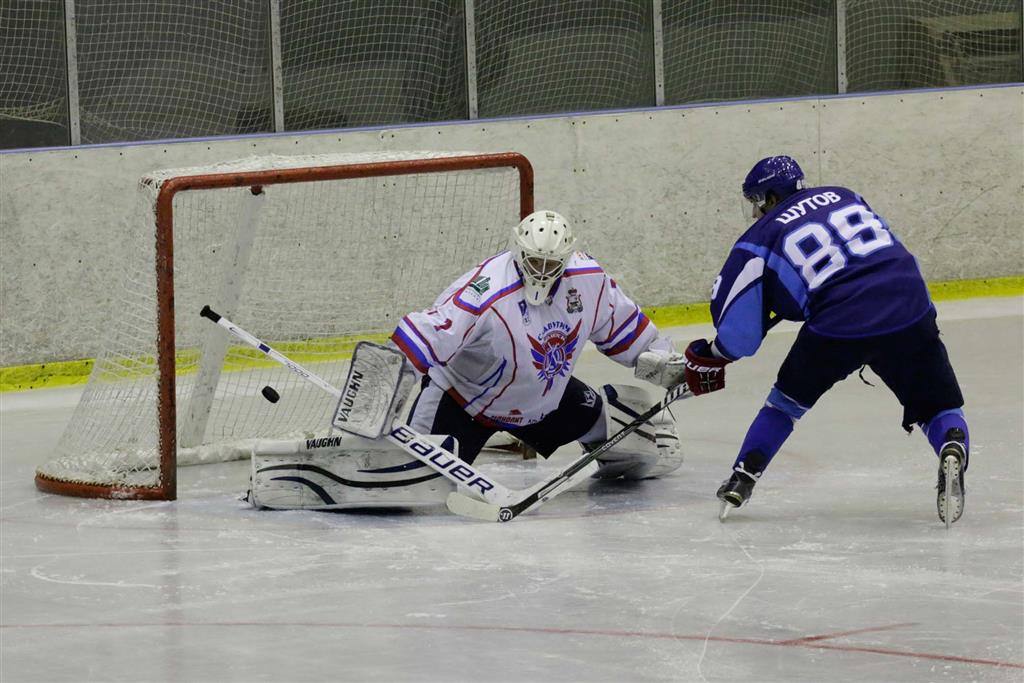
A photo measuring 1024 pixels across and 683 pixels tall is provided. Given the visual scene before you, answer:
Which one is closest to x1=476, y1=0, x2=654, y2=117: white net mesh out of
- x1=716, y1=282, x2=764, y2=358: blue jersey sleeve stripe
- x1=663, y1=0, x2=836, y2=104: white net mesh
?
x1=663, y1=0, x2=836, y2=104: white net mesh

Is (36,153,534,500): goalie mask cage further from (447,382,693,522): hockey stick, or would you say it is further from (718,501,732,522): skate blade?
(718,501,732,522): skate blade

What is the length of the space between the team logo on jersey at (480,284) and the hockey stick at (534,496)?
54 centimetres

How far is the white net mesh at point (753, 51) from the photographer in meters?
8.77

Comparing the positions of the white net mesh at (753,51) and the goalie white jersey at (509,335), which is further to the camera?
the white net mesh at (753,51)

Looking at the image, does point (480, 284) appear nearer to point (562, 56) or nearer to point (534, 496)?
point (534, 496)

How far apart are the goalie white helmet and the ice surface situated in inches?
25.0

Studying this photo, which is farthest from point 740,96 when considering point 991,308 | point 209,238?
point 209,238

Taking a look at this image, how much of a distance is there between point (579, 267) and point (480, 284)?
318 mm

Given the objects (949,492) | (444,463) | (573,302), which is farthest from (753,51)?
(949,492)

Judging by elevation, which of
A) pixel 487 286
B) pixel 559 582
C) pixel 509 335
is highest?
pixel 487 286

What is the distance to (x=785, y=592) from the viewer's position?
4.08 m

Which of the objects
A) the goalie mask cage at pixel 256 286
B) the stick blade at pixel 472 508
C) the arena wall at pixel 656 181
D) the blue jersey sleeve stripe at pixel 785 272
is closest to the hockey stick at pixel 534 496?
the stick blade at pixel 472 508

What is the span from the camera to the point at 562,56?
859cm

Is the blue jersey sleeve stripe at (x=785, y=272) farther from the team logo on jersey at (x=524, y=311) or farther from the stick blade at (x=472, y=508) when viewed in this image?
the stick blade at (x=472, y=508)
